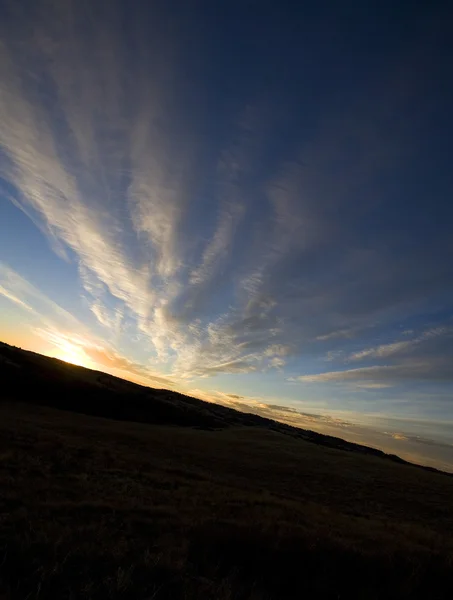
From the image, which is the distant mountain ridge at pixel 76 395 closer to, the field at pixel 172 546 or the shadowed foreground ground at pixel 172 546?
the shadowed foreground ground at pixel 172 546

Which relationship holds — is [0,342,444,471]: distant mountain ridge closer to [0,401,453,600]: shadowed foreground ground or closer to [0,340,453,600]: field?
[0,401,453,600]: shadowed foreground ground

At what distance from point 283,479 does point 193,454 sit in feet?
32.5

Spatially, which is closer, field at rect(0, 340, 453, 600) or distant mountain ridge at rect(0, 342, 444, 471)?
field at rect(0, 340, 453, 600)

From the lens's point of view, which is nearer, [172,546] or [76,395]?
[172,546]

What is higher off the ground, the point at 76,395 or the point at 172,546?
the point at 76,395

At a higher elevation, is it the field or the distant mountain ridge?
the distant mountain ridge

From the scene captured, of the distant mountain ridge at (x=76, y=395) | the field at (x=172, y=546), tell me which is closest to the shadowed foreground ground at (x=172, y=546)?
the field at (x=172, y=546)

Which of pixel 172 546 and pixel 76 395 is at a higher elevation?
pixel 76 395

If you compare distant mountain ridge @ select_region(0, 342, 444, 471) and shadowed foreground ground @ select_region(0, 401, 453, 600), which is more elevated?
distant mountain ridge @ select_region(0, 342, 444, 471)

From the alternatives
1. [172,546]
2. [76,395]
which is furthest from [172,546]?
[76,395]

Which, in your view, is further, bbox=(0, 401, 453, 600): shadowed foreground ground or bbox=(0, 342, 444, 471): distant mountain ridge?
bbox=(0, 342, 444, 471): distant mountain ridge

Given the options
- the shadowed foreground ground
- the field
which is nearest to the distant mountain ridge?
the shadowed foreground ground

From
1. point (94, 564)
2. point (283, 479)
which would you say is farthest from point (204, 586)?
point (283, 479)

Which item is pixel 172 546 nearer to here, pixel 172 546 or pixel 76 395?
pixel 172 546
